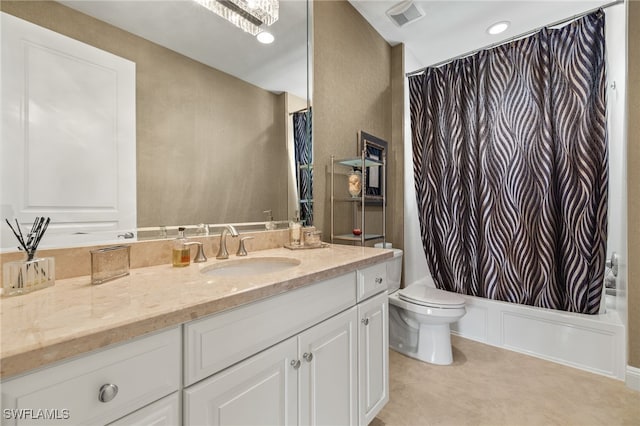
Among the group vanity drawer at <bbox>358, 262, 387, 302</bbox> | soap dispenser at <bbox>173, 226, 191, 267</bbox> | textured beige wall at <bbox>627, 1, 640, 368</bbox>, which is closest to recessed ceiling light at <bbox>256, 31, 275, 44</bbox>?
soap dispenser at <bbox>173, 226, 191, 267</bbox>

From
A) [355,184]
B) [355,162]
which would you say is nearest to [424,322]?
[355,184]


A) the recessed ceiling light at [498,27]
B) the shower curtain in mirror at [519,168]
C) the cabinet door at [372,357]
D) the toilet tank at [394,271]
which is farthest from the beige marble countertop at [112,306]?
the recessed ceiling light at [498,27]

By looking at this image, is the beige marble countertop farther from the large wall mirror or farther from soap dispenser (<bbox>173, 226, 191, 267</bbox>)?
the large wall mirror

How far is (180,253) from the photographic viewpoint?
40.3 inches

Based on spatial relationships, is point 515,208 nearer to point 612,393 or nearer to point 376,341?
point 612,393

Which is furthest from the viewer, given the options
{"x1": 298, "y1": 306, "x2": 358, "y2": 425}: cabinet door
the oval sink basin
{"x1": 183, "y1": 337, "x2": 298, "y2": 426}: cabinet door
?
the oval sink basin

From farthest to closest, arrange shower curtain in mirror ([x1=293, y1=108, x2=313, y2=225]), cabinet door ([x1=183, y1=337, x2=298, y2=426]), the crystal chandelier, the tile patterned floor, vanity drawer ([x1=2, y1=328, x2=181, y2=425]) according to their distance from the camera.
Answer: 1. shower curtain in mirror ([x1=293, y1=108, x2=313, y2=225])
2. the tile patterned floor
3. the crystal chandelier
4. cabinet door ([x1=183, y1=337, x2=298, y2=426])
5. vanity drawer ([x1=2, y1=328, x2=181, y2=425])

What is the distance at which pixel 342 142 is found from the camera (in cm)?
205

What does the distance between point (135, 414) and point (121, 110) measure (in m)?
0.93

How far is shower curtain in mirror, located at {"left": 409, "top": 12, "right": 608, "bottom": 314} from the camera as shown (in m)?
1.81

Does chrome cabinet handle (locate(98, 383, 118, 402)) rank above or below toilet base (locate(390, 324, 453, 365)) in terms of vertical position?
above

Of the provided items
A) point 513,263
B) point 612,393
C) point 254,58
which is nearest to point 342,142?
point 254,58

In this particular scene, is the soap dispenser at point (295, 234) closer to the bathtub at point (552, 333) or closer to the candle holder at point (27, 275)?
the candle holder at point (27, 275)

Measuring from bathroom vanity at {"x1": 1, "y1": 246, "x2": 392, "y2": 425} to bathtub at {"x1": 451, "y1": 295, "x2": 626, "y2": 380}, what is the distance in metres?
1.49
